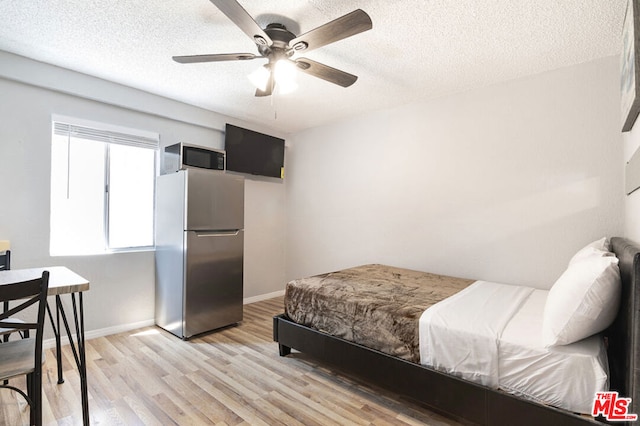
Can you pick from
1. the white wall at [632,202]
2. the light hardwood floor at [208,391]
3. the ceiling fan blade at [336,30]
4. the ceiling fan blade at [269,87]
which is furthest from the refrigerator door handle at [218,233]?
the white wall at [632,202]

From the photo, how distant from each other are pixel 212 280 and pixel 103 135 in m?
1.86

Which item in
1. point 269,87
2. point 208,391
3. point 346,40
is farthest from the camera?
point 269,87

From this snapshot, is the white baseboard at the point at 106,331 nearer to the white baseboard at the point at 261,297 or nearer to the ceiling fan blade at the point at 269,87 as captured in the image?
the white baseboard at the point at 261,297

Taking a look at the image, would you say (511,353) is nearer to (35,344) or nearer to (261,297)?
(35,344)

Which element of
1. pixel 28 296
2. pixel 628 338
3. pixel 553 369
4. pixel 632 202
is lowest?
pixel 553 369

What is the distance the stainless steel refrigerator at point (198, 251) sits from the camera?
2.94 m

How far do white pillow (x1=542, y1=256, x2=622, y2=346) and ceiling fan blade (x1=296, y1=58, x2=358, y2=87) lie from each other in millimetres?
1748

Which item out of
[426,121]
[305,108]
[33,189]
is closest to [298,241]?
[305,108]

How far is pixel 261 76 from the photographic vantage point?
2184mm

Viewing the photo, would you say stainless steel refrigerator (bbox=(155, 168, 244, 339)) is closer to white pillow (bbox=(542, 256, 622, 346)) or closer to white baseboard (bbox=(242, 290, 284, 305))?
white baseboard (bbox=(242, 290, 284, 305))

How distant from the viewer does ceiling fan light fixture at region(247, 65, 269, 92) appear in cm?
212

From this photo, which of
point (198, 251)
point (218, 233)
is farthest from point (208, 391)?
point (218, 233)

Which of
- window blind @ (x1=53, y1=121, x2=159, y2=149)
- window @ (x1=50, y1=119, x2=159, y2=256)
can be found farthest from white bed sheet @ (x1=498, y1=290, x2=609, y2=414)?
window blind @ (x1=53, y1=121, x2=159, y2=149)

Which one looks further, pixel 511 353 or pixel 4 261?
pixel 4 261
